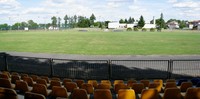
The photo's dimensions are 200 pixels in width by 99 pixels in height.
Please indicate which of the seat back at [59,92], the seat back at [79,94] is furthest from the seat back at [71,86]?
the seat back at [79,94]

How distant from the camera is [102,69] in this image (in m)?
17.5

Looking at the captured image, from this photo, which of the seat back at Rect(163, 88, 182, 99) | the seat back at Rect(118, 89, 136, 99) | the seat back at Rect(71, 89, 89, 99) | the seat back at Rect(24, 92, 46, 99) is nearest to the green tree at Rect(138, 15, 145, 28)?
the seat back at Rect(163, 88, 182, 99)

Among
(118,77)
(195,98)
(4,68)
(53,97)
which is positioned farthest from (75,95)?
(4,68)

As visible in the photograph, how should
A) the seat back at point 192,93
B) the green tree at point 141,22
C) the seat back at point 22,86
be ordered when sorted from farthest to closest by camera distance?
1. the green tree at point 141,22
2. the seat back at point 22,86
3. the seat back at point 192,93

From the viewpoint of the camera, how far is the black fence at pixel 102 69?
1630cm

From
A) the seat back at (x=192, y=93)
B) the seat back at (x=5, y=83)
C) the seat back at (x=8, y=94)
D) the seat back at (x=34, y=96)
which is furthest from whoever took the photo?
the seat back at (x=5, y=83)

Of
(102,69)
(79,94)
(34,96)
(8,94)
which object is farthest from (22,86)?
(102,69)

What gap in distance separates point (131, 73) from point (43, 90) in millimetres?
9867

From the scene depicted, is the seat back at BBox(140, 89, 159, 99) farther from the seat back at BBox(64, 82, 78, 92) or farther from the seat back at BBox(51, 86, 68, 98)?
the seat back at BBox(64, 82, 78, 92)

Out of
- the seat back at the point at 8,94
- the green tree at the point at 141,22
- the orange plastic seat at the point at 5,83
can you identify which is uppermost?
the green tree at the point at 141,22

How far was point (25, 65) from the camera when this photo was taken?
19.3m

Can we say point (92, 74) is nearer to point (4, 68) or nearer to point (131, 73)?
point (131, 73)

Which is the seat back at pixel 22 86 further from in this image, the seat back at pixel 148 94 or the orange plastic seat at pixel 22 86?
the seat back at pixel 148 94

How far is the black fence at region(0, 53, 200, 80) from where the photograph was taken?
16297mm
